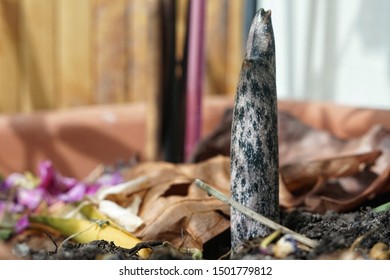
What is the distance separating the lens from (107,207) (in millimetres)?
866

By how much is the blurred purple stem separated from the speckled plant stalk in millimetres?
900

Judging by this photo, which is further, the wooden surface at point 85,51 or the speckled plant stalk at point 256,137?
the wooden surface at point 85,51

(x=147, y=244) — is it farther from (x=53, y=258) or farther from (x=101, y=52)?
(x=101, y=52)

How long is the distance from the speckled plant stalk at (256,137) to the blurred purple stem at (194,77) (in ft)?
2.95

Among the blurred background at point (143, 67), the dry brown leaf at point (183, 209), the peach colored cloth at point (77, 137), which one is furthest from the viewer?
the peach colored cloth at point (77, 137)

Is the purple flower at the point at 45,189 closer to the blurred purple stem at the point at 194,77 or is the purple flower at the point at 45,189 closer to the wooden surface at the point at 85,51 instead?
the blurred purple stem at the point at 194,77

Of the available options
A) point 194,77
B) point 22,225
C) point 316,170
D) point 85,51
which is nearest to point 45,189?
point 22,225

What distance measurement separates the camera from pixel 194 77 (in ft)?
5.24

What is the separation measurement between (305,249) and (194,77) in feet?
3.46

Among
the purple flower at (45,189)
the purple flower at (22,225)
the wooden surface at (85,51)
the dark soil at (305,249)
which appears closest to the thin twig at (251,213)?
the dark soil at (305,249)

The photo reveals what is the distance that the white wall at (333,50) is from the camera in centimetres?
150

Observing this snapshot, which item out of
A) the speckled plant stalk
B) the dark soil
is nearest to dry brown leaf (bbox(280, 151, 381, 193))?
the dark soil

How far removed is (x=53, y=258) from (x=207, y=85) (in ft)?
5.38

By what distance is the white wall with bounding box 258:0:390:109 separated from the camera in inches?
59.2
